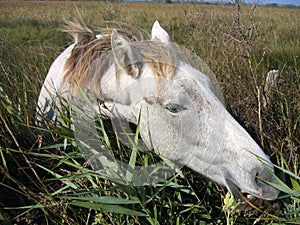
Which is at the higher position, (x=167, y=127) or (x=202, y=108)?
(x=202, y=108)

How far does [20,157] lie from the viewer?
1965 mm

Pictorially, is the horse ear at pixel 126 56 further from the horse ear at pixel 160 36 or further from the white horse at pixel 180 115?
the horse ear at pixel 160 36

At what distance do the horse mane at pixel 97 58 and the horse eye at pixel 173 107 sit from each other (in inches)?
6.0

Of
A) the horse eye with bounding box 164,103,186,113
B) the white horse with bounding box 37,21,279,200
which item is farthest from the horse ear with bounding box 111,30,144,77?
the horse eye with bounding box 164,103,186,113

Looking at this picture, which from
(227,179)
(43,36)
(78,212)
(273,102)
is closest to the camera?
(227,179)

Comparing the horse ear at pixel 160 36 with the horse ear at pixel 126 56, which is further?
the horse ear at pixel 160 36

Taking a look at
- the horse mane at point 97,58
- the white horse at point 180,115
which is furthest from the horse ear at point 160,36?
the white horse at point 180,115

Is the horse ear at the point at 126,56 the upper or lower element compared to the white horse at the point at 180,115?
upper

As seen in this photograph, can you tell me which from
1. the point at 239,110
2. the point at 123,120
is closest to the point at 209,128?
the point at 123,120

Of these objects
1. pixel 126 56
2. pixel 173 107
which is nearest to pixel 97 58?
pixel 126 56

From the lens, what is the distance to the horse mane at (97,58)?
1.68 m

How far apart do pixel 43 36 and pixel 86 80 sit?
8840 mm

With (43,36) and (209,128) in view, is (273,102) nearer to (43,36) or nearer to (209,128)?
(209,128)

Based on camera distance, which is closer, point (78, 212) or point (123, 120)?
point (78, 212)
